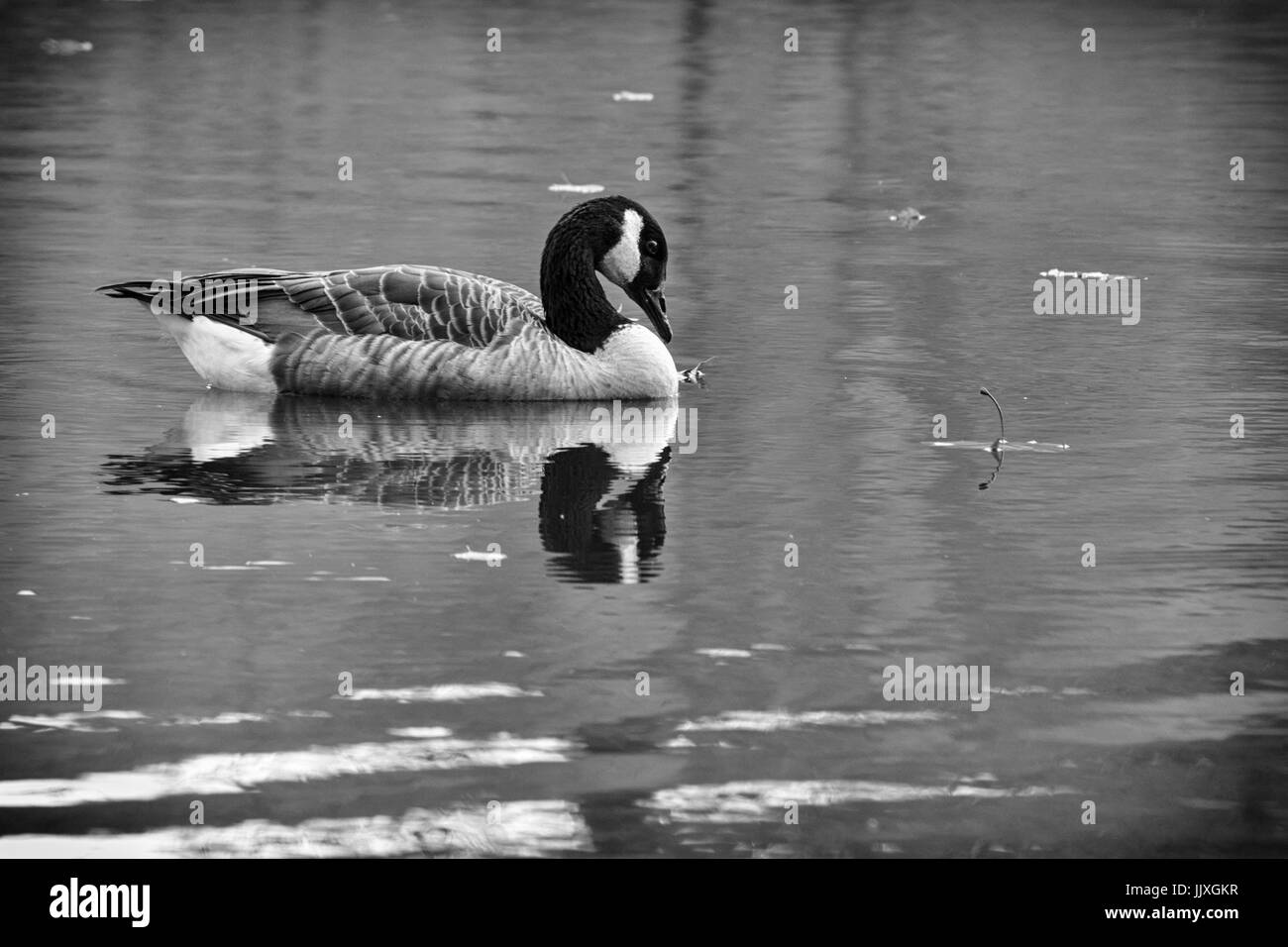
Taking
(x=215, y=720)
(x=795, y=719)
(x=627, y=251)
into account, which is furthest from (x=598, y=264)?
(x=215, y=720)

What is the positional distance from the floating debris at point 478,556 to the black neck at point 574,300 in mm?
4022

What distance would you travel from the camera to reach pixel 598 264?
14.6 meters

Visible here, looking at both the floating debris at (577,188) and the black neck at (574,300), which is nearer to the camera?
the black neck at (574,300)

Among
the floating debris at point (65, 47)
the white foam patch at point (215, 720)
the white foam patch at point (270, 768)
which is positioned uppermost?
the floating debris at point (65, 47)

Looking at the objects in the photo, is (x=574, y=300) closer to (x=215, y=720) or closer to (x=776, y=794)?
(x=215, y=720)

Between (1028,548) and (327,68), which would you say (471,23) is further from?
(1028,548)

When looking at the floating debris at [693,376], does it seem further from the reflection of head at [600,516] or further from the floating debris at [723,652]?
the floating debris at [723,652]

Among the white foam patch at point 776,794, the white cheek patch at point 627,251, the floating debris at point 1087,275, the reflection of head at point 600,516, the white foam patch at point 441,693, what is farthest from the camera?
the floating debris at point 1087,275

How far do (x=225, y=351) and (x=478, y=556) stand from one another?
4.35 metres

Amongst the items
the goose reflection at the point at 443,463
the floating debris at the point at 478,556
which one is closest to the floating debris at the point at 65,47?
the goose reflection at the point at 443,463

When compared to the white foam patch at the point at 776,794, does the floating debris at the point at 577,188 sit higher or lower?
higher

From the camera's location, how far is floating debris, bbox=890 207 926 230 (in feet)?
69.5

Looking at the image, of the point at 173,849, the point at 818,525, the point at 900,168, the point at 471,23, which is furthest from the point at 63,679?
the point at 471,23

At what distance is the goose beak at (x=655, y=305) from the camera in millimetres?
14609
